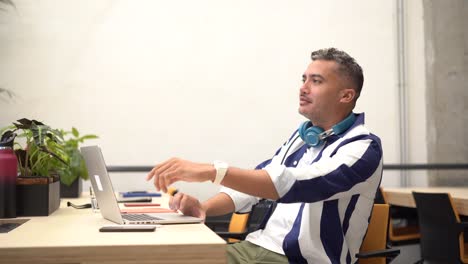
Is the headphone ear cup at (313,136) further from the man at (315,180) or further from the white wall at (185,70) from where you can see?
the white wall at (185,70)

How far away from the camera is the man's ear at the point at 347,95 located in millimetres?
2214

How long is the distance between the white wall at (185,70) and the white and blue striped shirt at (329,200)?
8.84 feet

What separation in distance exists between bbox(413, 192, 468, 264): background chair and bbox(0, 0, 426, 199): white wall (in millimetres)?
1455

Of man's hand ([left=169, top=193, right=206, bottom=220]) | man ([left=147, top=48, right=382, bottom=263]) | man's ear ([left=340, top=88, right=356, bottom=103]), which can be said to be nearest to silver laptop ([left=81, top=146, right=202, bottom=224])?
man's hand ([left=169, top=193, right=206, bottom=220])

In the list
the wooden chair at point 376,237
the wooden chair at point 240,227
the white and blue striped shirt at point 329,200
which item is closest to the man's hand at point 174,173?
the white and blue striped shirt at point 329,200

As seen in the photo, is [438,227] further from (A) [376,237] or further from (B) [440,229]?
(A) [376,237]

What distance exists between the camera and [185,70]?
479cm

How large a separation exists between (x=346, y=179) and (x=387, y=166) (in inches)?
128

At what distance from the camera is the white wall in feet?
15.1

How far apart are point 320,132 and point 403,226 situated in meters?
2.86

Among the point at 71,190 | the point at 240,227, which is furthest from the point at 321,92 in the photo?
the point at 71,190

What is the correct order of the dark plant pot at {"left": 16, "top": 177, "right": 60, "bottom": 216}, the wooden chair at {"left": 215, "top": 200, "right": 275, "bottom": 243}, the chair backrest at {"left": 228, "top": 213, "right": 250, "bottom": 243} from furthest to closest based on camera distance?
the chair backrest at {"left": 228, "top": 213, "right": 250, "bottom": 243} → the wooden chair at {"left": 215, "top": 200, "right": 275, "bottom": 243} → the dark plant pot at {"left": 16, "top": 177, "right": 60, "bottom": 216}

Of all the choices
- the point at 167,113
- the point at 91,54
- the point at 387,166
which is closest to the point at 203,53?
the point at 167,113

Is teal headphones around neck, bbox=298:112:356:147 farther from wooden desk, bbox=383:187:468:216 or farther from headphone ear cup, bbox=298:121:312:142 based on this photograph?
wooden desk, bbox=383:187:468:216
